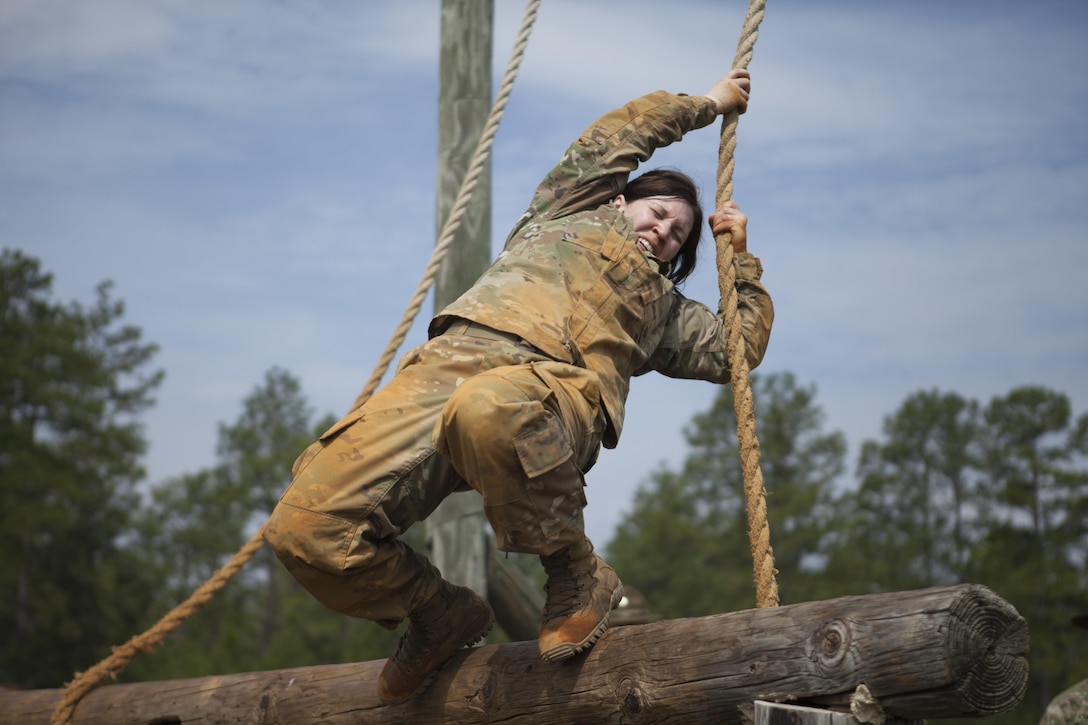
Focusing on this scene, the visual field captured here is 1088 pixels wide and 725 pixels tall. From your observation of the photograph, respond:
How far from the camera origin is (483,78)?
4.73 m

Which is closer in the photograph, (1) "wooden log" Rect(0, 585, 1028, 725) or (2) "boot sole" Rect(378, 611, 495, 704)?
(1) "wooden log" Rect(0, 585, 1028, 725)

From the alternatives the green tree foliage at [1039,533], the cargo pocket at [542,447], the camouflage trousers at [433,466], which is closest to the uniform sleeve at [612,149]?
the camouflage trousers at [433,466]

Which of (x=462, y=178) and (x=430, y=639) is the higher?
(x=462, y=178)

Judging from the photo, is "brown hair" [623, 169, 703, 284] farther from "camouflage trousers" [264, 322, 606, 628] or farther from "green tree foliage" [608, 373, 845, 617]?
"green tree foliage" [608, 373, 845, 617]

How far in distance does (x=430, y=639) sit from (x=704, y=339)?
1.08 metres

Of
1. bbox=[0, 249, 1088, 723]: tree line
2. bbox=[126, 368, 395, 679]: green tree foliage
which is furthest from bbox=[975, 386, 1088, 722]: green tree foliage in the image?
bbox=[126, 368, 395, 679]: green tree foliage

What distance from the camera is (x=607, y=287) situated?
2.95m

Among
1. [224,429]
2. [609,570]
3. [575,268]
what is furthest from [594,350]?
[224,429]

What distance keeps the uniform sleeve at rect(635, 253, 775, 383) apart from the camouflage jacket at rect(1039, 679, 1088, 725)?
1924 mm

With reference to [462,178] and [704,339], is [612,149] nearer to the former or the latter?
[704,339]

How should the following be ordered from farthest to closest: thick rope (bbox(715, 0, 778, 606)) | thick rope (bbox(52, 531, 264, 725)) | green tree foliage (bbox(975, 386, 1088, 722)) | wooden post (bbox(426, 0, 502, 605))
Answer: green tree foliage (bbox(975, 386, 1088, 722)) → wooden post (bbox(426, 0, 502, 605)) → thick rope (bbox(52, 531, 264, 725)) → thick rope (bbox(715, 0, 778, 606))

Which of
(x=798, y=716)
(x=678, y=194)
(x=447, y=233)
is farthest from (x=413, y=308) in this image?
(x=798, y=716)

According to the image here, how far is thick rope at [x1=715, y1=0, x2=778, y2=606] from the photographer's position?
281cm

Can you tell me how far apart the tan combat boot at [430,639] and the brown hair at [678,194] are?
41.2 inches
